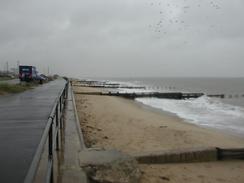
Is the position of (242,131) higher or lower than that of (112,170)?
lower

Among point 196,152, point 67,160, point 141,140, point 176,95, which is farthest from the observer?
point 176,95

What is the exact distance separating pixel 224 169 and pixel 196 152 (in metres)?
1.09

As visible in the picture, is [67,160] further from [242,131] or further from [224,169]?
→ [242,131]

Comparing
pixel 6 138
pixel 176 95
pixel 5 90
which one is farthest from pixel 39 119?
pixel 176 95

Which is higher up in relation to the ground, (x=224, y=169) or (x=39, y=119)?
(x=39, y=119)

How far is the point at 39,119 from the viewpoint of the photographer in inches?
526

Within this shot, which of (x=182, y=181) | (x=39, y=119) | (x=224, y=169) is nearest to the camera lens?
(x=182, y=181)

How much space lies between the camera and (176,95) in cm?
5878

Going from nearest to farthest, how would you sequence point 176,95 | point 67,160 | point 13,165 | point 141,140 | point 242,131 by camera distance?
point 13,165 → point 67,160 → point 141,140 → point 242,131 → point 176,95

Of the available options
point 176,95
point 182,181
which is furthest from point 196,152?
point 176,95

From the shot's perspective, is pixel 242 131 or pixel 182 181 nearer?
pixel 182 181

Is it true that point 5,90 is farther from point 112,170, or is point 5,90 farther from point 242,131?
point 112,170

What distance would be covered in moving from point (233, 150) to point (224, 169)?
171 cm

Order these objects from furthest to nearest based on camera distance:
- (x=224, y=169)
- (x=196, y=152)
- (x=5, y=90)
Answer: (x=5, y=90) → (x=196, y=152) → (x=224, y=169)
